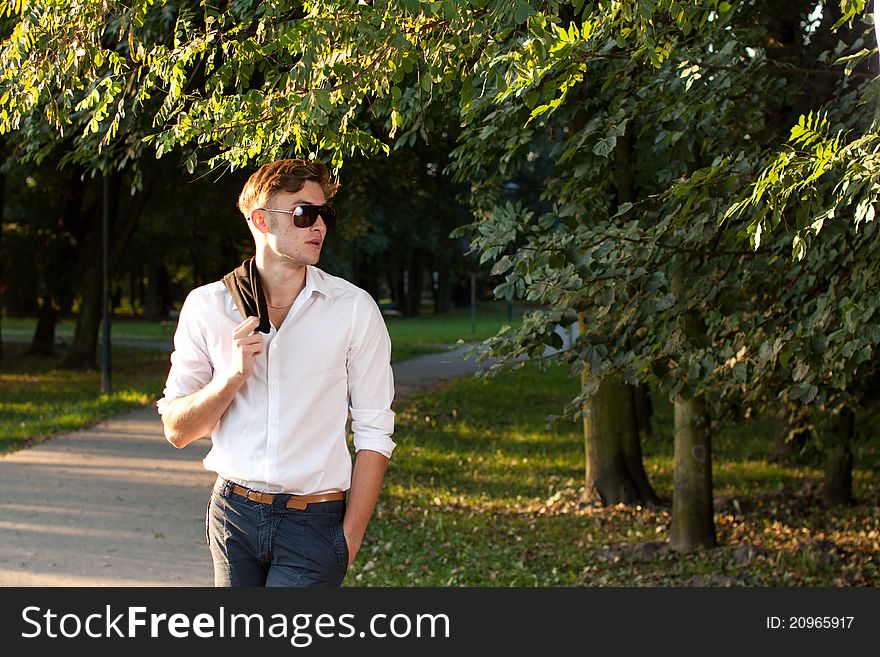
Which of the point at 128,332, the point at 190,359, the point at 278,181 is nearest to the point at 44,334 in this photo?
the point at 128,332

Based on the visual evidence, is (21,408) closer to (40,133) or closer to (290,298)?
(40,133)

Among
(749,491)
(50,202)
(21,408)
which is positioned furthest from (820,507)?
(50,202)

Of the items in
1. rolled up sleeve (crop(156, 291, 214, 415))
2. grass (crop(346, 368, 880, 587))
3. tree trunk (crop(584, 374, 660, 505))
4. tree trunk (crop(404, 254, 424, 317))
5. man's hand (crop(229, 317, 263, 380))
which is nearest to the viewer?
man's hand (crop(229, 317, 263, 380))

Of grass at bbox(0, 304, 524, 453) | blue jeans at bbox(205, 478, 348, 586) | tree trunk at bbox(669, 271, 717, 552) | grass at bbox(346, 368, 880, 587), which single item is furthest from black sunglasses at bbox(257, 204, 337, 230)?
tree trunk at bbox(669, 271, 717, 552)

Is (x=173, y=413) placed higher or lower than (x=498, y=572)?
higher

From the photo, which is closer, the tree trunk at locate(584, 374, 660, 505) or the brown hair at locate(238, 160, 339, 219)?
the brown hair at locate(238, 160, 339, 219)

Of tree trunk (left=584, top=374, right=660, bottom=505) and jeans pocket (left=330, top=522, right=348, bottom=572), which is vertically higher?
jeans pocket (left=330, top=522, right=348, bottom=572)

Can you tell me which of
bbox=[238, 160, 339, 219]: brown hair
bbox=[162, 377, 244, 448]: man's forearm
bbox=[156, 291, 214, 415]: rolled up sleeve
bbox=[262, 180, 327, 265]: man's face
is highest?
bbox=[238, 160, 339, 219]: brown hair

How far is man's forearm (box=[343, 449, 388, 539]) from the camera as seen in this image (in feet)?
10.5

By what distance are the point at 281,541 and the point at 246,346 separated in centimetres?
58

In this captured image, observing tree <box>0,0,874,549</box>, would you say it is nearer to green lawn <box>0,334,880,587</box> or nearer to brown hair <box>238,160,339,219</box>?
brown hair <box>238,160,339,219</box>

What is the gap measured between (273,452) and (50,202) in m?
24.0

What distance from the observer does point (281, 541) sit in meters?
3.18

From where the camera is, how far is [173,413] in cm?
321
